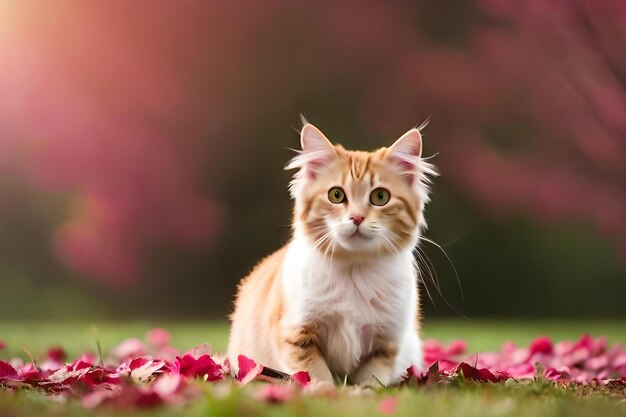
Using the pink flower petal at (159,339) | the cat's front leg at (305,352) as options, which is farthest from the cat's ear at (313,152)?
the pink flower petal at (159,339)

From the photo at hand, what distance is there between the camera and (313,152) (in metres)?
2.39

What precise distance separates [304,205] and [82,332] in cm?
271

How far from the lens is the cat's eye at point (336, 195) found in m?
2.29

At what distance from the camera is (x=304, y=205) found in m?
2.38

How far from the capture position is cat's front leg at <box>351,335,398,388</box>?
7.41 feet

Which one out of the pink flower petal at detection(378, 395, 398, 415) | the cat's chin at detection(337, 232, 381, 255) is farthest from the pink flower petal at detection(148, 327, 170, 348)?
the pink flower petal at detection(378, 395, 398, 415)

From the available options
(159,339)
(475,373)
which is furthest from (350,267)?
(159,339)

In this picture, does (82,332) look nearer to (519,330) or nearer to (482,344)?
(482,344)

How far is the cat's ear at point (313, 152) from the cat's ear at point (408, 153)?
0.18 metres

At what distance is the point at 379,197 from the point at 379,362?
19.0 inches

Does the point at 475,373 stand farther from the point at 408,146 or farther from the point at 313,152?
the point at 313,152

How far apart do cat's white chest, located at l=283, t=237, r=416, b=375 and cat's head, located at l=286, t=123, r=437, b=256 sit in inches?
2.3

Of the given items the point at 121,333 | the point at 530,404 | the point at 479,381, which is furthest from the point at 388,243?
the point at 121,333

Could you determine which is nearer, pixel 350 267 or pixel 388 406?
pixel 388 406
